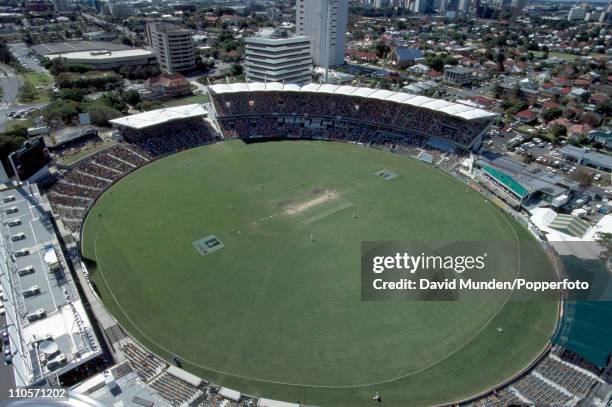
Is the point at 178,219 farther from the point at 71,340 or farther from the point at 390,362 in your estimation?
the point at 390,362

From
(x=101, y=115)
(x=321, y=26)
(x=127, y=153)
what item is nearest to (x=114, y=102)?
(x=101, y=115)

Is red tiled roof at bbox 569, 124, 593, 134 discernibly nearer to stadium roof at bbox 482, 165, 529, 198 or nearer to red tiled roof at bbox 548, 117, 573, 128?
red tiled roof at bbox 548, 117, 573, 128

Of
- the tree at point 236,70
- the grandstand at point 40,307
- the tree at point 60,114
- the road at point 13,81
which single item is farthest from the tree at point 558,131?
the road at point 13,81

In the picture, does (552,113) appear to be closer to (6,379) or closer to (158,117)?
(158,117)

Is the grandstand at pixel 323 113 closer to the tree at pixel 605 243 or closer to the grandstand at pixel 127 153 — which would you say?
the grandstand at pixel 127 153

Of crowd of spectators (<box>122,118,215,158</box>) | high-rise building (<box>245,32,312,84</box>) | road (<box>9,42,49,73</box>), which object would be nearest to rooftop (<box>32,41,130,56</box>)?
road (<box>9,42,49,73</box>)

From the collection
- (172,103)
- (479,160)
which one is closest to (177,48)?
(172,103)
